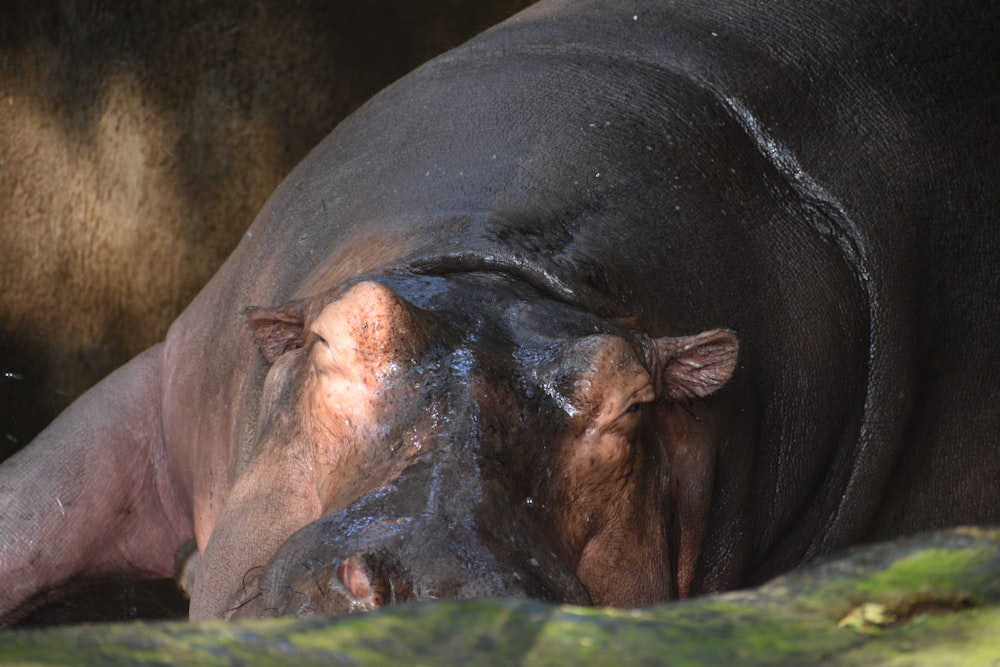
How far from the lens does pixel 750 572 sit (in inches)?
148

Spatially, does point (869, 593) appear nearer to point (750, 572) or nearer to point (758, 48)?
point (750, 572)

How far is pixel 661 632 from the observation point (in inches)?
37.9

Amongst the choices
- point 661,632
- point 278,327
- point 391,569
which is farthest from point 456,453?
point 661,632

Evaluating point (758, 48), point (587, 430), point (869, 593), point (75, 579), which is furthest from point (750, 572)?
point (869, 593)

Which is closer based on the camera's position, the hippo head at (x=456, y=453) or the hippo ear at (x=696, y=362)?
the hippo head at (x=456, y=453)

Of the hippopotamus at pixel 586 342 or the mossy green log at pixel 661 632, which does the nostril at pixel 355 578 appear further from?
the mossy green log at pixel 661 632

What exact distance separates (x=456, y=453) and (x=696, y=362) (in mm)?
794

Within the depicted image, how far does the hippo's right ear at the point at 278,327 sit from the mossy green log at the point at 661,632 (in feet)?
6.83

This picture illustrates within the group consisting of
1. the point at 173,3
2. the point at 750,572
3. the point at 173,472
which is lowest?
the point at 750,572

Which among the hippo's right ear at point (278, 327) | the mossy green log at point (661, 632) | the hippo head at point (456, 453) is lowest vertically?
the mossy green log at point (661, 632)

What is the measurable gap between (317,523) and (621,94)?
5.96ft

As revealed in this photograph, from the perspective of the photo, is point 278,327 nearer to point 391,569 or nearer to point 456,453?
point 456,453

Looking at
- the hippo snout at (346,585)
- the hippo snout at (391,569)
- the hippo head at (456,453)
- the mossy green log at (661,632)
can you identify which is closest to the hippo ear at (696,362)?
the hippo head at (456,453)

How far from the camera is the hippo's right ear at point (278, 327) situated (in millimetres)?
3025
